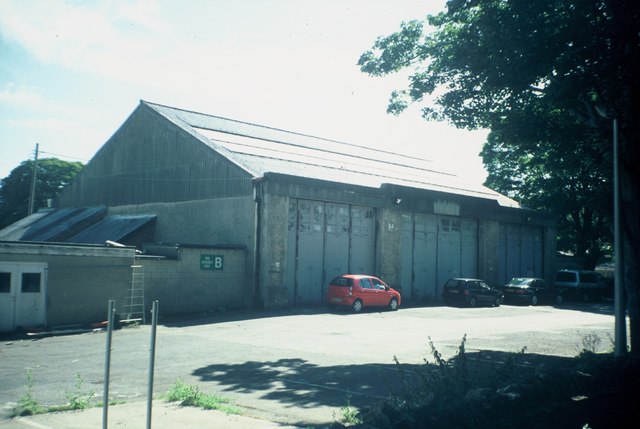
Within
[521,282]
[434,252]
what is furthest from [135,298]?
[521,282]

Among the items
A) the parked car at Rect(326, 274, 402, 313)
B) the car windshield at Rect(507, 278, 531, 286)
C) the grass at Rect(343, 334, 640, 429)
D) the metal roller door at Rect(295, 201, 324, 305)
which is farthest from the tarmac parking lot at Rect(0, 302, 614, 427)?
the car windshield at Rect(507, 278, 531, 286)

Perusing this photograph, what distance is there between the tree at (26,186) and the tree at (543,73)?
5457cm

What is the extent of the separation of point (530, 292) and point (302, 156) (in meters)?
15.6

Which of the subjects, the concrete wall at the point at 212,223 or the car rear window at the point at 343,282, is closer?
the car rear window at the point at 343,282

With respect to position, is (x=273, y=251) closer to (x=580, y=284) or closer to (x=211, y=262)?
(x=211, y=262)

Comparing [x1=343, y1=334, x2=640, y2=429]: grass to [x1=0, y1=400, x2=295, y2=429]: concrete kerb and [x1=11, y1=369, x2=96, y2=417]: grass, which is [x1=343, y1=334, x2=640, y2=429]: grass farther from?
[x1=11, y1=369, x2=96, y2=417]: grass

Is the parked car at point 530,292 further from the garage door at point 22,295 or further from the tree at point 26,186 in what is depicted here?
the tree at point 26,186

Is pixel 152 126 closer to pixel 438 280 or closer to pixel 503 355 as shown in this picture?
pixel 438 280

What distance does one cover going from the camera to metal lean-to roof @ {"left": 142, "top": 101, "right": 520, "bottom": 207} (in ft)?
91.4

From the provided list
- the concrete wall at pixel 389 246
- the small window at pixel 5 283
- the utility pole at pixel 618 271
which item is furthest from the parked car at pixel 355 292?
the utility pole at pixel 618 271

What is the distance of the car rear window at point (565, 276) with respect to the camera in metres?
36.5

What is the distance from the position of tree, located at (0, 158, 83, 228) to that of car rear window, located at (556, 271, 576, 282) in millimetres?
50737

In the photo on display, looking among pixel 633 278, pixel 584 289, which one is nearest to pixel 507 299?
pixel 584 289

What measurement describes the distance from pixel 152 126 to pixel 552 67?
76.7ft
